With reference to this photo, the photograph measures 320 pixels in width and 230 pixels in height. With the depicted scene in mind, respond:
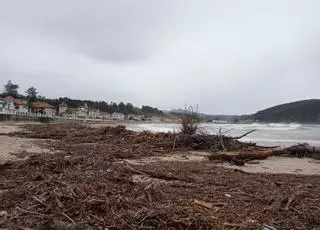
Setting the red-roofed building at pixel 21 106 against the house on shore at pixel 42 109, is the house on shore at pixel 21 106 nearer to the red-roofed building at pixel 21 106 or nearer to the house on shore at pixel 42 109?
the red-roofed building at pixel 21 106

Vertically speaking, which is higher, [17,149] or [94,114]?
[94,114]

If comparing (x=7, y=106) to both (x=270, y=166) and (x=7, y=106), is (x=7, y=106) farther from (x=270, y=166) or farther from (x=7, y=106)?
(x=270, y=166)

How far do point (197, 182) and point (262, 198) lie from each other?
1.58m

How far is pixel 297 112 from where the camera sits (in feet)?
366

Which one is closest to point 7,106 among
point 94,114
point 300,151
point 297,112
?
point 94,114

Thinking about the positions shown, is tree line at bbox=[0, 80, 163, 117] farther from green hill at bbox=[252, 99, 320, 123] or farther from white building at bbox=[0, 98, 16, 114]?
green hill at bbox=[252, 99, 320, 123]

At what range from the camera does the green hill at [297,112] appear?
108m

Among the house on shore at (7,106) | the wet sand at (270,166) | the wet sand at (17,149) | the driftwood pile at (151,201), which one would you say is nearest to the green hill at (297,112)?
the house on shore at (7,106)

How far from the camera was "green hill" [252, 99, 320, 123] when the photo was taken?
108075 millimetres

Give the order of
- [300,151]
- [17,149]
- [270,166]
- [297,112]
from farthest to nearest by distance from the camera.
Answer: [297,112] < [300,151] < [17,149] < [270,166]

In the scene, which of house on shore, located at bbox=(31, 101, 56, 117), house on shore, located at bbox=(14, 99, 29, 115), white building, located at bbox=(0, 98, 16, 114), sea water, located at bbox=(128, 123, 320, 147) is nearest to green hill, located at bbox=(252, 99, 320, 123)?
sea water, located at bbox=(128, 123, 320, 147)

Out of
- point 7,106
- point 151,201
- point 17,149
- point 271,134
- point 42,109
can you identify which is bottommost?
point 271,134

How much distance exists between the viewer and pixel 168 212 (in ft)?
13.7

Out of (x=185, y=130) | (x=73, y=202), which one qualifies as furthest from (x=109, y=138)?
(x=73, y=202)
